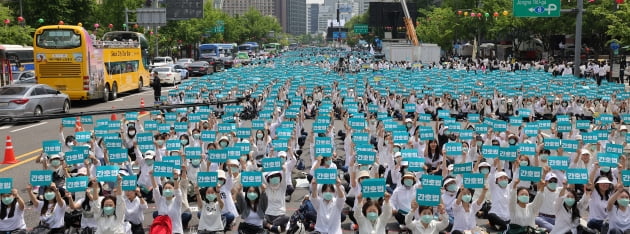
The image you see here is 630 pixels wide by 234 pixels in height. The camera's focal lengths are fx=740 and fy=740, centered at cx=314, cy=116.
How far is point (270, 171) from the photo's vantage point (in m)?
11.1

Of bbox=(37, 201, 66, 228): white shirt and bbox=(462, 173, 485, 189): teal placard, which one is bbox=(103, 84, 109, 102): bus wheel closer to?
bbox=(37, 201, 66, 228): white shirt

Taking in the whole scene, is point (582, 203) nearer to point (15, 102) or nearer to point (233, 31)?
point (15, 102)

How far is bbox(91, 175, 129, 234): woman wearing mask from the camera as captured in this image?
383 inches

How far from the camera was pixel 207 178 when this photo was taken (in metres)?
10.3

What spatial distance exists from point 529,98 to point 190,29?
50.8 meters

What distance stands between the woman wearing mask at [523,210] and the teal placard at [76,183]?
5.92 m

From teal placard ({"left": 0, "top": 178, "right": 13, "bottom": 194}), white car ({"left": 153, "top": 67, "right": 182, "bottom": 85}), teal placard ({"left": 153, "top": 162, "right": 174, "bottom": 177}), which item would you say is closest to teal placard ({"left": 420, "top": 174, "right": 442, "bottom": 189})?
teal placard ({"left": 153, "top": 162, "right": 174, "bottom": 177})

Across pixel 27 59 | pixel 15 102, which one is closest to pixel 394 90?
pixel 15 102

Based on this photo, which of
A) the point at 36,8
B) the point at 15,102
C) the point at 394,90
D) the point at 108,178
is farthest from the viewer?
the point at 36,8

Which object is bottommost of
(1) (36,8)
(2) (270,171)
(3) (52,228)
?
(3) (52,228)

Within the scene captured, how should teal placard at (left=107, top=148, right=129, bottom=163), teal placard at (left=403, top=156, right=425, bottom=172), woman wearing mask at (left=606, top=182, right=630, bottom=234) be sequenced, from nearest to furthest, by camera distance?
woman wearing mask at (left=606, top=182, right=630, bottom=234) < teal placard at (left=403, top=156, right=425, bottom=172) < teal placard at (left=107, top=148, right=129, bottom=163)

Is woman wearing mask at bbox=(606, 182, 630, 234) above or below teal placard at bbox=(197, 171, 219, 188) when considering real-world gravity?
below

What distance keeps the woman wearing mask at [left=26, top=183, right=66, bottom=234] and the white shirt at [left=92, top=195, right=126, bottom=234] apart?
767 millimetres

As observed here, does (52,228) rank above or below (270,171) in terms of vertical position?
below
